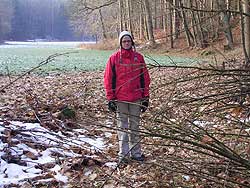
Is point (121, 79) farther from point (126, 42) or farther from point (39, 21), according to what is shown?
point (39, 21)

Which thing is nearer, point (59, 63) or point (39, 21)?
point (59, 63)

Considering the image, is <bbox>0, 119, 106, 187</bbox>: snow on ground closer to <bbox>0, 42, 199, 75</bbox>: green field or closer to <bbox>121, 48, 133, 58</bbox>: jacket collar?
<bbox>121, 48, 133, 58</bbox>: jacket collar

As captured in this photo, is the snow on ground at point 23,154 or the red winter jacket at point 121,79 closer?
the snow on ground at point 23,154

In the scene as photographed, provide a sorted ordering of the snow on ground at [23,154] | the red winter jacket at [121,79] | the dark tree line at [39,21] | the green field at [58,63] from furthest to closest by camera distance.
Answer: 1. the dark tree line at [39,21]
2. the green field at [58,63]
3. the red winter jacket at [121,79]
4. the snow on ground at [23,154]

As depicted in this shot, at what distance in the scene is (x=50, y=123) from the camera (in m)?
7.96

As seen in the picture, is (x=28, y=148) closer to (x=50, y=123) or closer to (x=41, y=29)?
(x=50, y=123)

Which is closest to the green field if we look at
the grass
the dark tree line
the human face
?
the grass

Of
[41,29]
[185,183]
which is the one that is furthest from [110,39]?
[41,29]

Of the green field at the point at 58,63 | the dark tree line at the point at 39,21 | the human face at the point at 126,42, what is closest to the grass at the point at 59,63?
the green field at the point at 58,63

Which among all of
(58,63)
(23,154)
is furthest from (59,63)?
(23,154)

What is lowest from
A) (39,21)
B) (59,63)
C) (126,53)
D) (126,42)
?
(59,63)

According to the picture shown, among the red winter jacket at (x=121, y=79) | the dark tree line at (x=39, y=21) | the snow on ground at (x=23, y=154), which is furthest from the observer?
the dark tree line at (x=39, y=21)

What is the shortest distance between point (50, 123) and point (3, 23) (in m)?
88.6

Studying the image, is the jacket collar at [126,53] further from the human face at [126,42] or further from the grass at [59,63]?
the grass at [59,63]
